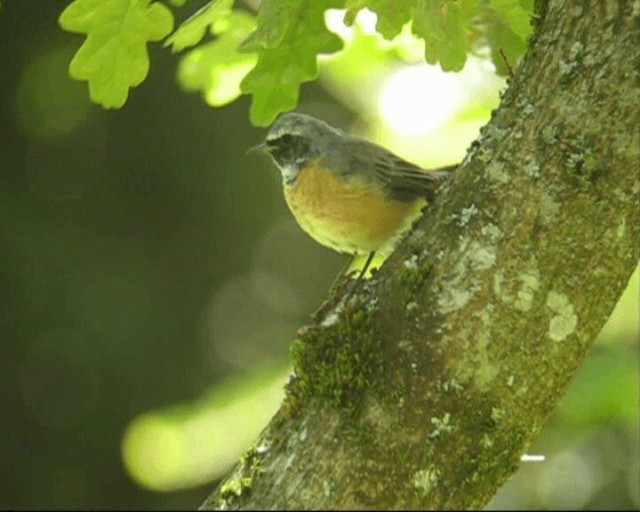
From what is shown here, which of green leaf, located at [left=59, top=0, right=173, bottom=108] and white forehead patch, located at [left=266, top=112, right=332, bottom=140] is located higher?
white forehead patch, located at [left=266, top=112, right=332, bottom=140]

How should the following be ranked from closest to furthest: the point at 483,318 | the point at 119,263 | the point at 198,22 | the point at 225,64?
the point at 483,318
the point at 198,22
the point at 225,64
the point at 119,263

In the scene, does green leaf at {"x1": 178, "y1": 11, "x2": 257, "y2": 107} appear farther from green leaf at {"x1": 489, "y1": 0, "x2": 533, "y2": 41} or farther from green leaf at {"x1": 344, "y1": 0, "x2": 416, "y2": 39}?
green leaf at {"x1": 489, "y1": 0, "x2": 533, "y2": 41}

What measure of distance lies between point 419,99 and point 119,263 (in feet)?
18.0

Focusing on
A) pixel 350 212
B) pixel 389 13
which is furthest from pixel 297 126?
pixel 389 13

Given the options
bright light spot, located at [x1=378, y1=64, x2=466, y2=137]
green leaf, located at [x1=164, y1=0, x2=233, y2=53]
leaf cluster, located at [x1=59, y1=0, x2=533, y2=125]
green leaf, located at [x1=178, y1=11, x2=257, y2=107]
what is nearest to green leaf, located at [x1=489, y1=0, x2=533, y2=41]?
leaf cluster, located at [x1=59, y1=0, x2=533, y2=125]

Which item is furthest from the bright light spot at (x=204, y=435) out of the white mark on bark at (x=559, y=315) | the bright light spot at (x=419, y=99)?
the white mark on bark at (x=559, y=315)

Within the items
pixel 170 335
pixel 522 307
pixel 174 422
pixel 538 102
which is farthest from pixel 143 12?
pixel 170 335

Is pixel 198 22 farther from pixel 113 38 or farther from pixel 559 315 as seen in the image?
pixel 559 315

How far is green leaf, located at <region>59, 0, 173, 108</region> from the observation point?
3928 millimetres

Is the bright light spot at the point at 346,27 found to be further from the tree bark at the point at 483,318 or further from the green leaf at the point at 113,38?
the tree bark at the point at 483,318

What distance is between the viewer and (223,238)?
11.3m

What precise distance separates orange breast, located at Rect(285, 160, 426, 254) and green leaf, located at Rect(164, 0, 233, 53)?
48.9 inches

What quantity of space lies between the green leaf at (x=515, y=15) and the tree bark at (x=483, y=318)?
21.8 inches

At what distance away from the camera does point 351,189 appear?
5.24 metres
